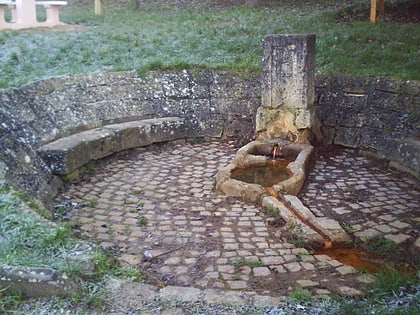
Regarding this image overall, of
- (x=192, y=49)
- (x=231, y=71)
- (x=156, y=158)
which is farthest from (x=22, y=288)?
(x=192, y=49)

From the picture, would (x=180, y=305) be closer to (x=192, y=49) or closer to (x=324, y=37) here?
(x=192, y=49)

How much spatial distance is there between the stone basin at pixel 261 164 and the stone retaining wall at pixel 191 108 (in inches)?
28.4

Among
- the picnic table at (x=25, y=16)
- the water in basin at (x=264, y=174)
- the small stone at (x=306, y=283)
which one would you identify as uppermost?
the picnic table at (x=25, y=16)

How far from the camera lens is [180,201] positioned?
5035 mm

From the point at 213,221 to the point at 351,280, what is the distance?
1474mm

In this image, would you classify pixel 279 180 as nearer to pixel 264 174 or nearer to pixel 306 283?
pixel 264 174

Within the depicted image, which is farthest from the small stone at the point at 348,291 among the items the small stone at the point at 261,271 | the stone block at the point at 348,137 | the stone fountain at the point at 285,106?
the stone block at the point at 348,137

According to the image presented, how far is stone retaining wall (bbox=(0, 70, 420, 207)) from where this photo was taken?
534 cm

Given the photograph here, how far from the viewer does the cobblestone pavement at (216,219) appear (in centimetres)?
361

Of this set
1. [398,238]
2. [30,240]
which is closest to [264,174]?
[398,238]

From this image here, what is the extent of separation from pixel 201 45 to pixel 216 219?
16.0 feet

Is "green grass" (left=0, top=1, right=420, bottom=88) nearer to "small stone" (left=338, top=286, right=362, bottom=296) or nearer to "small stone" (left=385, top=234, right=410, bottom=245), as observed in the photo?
"small stone" (left=385, top=234, right=410, bottom=245)

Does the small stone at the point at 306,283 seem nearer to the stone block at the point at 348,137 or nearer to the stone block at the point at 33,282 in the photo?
the stone block at the point at 33,282

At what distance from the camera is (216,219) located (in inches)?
182
